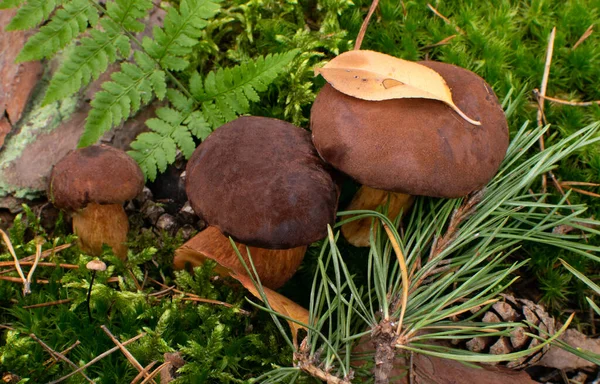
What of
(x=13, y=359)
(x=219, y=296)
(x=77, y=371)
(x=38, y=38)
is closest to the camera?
(x=77, y=371)

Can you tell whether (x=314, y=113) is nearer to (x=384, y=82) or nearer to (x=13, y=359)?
(x=384, y=82)

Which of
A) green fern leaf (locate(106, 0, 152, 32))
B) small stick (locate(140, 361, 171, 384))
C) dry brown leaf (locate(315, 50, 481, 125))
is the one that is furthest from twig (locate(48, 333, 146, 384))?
green fern leaf (locate(106, 0, 152, 32))

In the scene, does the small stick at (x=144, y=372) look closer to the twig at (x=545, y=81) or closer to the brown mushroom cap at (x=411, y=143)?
the brown mushroom cap at (x=411, y=143)

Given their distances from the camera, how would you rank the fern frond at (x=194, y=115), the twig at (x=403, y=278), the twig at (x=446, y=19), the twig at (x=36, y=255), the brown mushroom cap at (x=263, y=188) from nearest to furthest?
1. the twig at (x=403, y=278)
2. the brown mushroom cap at (x=263, y=188)
3. the twig at (x=36, y=255)
4. the fern frond at (x=194, y=115)
5. the twig at (x=446, y=19)

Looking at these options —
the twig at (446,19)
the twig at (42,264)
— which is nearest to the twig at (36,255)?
the twig at (42,264)

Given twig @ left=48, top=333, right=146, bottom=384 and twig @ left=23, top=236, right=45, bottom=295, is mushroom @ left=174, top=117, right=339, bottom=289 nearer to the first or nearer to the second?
twig @ left=48, top=333, right=146, bottom=384

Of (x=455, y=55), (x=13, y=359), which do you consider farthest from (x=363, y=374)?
(x=455, y=55)
